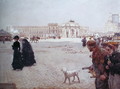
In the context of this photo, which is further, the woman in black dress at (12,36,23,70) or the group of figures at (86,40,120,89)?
the woman in black dress at (12,36,23,70)

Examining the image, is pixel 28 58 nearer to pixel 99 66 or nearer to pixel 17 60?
pixel 17 60

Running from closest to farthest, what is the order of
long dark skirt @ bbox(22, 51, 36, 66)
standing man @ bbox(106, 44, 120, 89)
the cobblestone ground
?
1. standing man @ bbox(106, 44, 120, 89)
2. the cobblestone ground
3. long dark skirt @ bbox(22, 51, 36, 66)

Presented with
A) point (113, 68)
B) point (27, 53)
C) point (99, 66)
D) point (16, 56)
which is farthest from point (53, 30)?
point (113, 68)

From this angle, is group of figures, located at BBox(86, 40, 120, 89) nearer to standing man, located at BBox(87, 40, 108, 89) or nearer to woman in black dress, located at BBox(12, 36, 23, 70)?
standing man, located at BBox(87, 40, 108, 89)

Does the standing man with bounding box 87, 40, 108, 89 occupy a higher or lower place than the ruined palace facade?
lower

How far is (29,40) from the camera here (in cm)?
461

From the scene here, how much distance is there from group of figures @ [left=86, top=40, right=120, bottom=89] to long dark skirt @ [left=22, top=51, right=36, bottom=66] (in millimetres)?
1091

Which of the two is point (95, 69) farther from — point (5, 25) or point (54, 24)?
point (5, 25)

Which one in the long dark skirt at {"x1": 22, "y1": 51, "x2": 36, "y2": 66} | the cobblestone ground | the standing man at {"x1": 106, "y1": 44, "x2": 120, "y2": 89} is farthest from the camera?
the long dark skirt at {"x1": 22, "y1": 51, "x2": 36, "y2": 66}

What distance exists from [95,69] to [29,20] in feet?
5.08

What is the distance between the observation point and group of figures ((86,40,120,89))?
398 cm

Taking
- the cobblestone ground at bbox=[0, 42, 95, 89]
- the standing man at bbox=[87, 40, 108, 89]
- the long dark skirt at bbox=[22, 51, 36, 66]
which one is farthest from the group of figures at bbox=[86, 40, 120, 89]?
the long dark skirt at bbox=[22, 51, 36, 66]

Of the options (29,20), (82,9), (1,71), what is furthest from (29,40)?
(82,9)

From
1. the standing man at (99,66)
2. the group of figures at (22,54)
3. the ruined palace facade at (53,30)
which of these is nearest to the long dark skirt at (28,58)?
the group of figures at (22,54)
